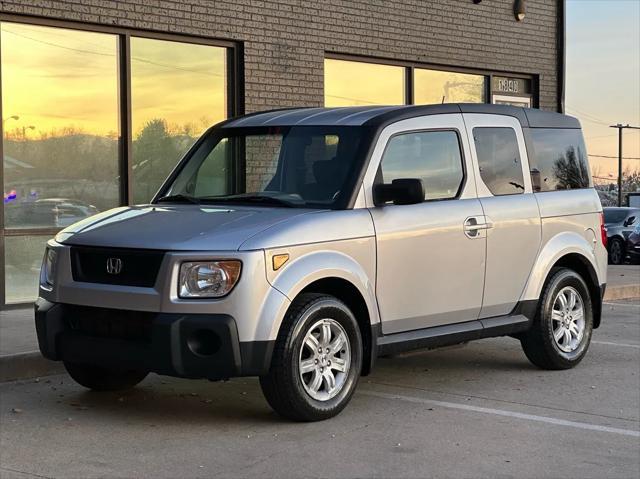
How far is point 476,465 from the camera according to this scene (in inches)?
215

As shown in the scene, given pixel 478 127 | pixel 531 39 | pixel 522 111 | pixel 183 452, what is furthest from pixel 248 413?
pixel 531 39

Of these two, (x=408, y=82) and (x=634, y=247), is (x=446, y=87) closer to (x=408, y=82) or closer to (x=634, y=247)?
(x=408, y=82)

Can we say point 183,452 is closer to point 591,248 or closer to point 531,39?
point 591,248

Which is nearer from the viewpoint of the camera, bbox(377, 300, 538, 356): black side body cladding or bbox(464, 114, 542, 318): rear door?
bbox(377, 300, 538, 356): black side body cladding

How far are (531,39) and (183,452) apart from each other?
12.6 meters

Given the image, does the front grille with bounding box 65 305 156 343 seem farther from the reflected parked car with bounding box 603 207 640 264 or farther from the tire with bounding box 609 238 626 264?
the tire with bounding box 609 238 626 264

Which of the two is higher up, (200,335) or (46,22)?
(46,22)

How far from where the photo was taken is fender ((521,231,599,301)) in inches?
312

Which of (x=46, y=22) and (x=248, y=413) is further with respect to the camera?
(x=46, y=22)

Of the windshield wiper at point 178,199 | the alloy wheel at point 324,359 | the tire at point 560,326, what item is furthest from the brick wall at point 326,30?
the alloy wheel at point 324,359

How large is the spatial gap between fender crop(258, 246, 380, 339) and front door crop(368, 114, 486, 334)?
0.14 meters

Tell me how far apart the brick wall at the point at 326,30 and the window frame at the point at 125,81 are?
0.12 meters

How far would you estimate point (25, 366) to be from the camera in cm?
789

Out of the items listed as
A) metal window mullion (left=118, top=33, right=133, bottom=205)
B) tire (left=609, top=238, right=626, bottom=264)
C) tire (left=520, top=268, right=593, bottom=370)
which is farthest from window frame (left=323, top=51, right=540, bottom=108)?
tire (left=609, top=238, right=626, bottom=264)
